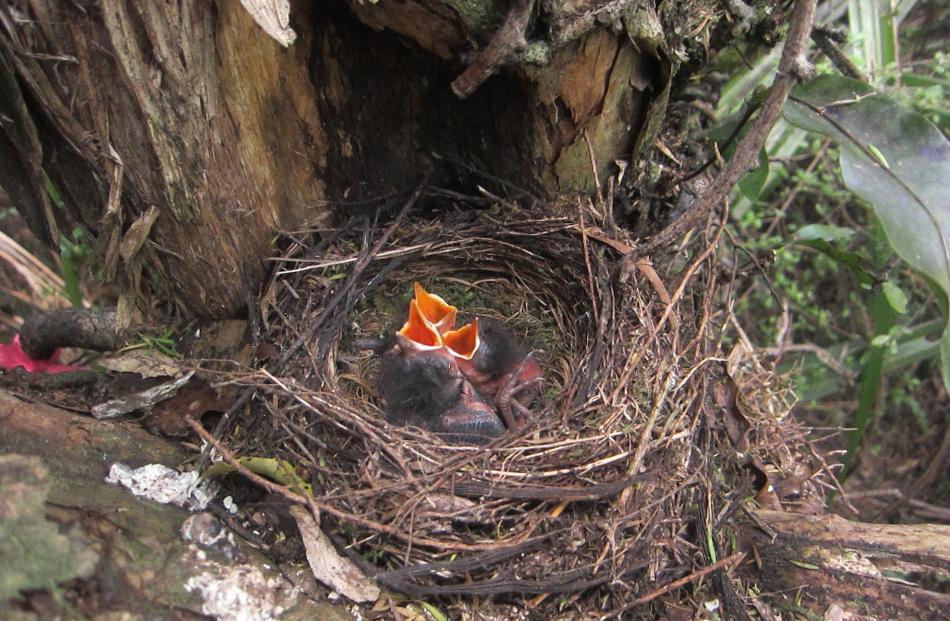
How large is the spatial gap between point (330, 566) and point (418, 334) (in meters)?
0.79

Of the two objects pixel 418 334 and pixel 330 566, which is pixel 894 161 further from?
pixel 330 566

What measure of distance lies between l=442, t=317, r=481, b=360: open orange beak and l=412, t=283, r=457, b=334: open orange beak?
0.03 metres

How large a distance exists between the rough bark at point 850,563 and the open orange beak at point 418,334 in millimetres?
846

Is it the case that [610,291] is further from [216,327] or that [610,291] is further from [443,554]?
[216,327]

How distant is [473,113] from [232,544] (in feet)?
3.33

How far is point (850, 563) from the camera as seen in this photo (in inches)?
48.6

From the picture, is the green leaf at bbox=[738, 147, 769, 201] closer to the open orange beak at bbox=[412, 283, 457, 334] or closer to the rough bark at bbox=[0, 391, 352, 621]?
the open orange beak at bbox=[412, 283, 457, 334]

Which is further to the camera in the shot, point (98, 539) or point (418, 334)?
point (418, 334)

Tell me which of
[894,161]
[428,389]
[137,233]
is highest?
[894,161]

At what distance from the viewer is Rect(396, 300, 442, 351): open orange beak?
1726 millimetres

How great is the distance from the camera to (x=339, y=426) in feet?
4.24

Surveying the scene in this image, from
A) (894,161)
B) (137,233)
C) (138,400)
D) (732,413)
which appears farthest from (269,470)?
(894,161)

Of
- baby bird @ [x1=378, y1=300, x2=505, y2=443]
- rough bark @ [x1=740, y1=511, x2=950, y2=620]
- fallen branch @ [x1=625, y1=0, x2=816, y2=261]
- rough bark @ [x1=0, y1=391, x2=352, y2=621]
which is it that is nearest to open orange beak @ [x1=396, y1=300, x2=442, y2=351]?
baby bird @ [x1=378, y1=300, x2=505, y2=443]

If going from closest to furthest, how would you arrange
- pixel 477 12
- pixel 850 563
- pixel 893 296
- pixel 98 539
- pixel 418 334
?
pixel 98 539, pixel 477 12, pixel 850 563, pixel 893 296, pixel 418 334
